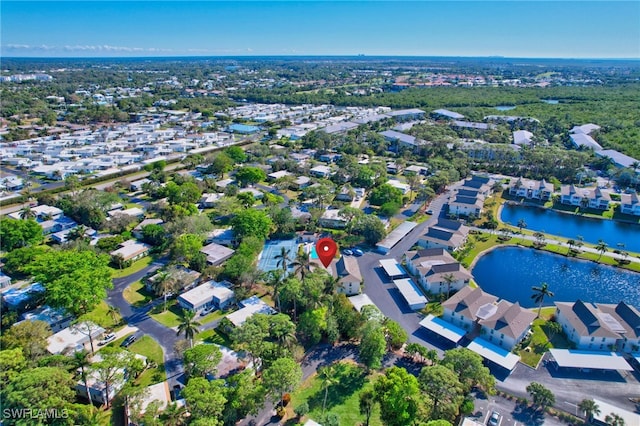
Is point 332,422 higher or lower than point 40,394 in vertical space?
lower

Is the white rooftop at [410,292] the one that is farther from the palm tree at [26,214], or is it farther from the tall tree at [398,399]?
the palm tree at [26,214]

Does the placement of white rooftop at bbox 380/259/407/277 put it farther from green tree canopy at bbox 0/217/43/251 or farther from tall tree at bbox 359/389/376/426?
green tree canopy at bbox 0/217/43/251

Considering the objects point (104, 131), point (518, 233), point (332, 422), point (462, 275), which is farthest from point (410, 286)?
point (104, 131)

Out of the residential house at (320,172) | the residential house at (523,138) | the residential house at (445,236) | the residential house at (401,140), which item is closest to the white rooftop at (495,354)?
the residential house at (445,236)

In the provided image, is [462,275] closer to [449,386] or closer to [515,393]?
[515,393]

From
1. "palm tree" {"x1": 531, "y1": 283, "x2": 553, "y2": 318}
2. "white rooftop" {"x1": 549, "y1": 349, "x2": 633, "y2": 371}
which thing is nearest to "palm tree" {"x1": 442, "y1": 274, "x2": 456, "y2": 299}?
"palm tree" {"x1": 531, "y1": 283, "x2": 553, "y2": 318}
